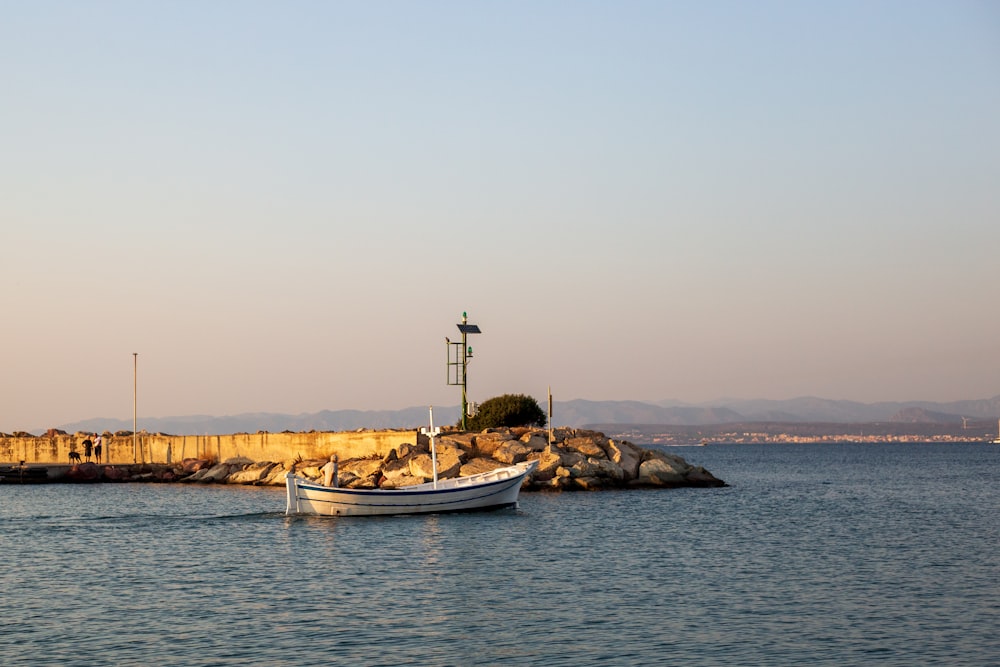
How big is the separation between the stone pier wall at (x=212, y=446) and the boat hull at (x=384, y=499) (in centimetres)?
1361

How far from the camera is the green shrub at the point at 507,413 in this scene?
203 ft

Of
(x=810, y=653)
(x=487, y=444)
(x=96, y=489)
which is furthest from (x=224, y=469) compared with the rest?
(x=810, y=653)

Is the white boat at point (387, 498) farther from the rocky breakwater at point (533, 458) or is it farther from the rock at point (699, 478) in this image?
the rock at point (699, 478)

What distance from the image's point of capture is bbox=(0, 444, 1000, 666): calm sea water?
18062mm

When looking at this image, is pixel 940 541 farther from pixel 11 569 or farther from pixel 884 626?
pixel 11 569

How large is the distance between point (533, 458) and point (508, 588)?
95.9 ft

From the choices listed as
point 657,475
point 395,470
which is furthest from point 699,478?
point 395,470

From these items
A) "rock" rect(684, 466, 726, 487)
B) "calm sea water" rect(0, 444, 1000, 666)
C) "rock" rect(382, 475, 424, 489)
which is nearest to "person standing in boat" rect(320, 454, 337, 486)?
"calm sea water" rect(0, 444, 1000, 666)

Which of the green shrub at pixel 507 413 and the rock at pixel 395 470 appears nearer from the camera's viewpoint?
the rock at pixel 395 470

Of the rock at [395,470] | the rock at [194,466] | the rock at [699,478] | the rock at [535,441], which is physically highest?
the rock at [535,441]

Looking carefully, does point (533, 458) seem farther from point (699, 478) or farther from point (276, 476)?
point (276, 476)

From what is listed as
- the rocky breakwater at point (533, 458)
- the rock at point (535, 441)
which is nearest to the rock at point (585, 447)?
the rocky breakwater at point (533, 458)

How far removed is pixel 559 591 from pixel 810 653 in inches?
293

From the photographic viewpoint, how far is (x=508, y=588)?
80.5ft
